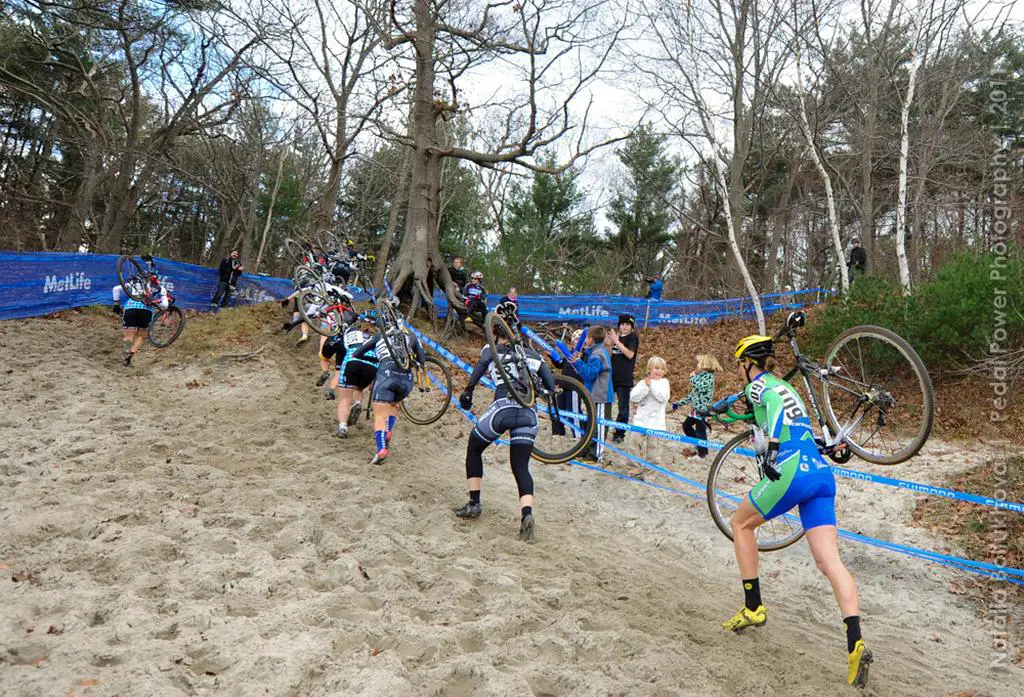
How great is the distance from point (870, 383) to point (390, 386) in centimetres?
533

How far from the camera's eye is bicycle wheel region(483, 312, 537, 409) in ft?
22.7

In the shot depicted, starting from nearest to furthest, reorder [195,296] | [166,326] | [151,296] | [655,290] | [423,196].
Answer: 1. [151,296]
2. [166,326]
3. [423,196]
4. [195,296]
5. [655,290]

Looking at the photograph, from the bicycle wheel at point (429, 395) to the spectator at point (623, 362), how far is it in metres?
2.52

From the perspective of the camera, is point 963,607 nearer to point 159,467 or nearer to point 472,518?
point 472,518

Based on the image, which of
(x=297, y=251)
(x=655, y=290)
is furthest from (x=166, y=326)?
(x=655, y=290)

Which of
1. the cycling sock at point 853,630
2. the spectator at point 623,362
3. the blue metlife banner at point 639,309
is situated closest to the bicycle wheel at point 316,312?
the spectator at point 623,362

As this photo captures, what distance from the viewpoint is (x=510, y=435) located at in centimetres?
684

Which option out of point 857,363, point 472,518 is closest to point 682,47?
point 857,363

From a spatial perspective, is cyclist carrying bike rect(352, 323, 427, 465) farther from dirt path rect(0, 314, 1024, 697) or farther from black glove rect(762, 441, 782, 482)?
black glove rect(762, 441, 782, 482)

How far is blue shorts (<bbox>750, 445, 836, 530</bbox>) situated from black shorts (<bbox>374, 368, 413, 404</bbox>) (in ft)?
16.2

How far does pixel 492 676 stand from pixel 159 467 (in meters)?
5.14

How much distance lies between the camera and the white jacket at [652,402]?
9195 mm

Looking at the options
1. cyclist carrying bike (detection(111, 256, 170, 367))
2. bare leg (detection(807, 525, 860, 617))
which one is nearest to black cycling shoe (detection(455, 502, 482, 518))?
bare leg (detection(807, 525, 860, 617))

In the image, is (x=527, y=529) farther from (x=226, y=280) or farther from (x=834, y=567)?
(x=226, y=280)
